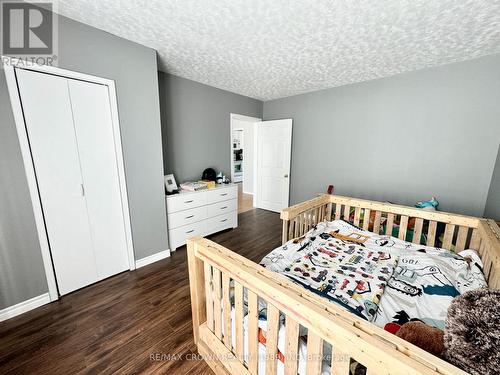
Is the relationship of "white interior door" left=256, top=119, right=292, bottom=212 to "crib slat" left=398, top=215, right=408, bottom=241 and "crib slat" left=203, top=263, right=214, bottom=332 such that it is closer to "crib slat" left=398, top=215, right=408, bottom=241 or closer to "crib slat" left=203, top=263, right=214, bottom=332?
"crib slat" left=398, top=215, right=408, bottom=241

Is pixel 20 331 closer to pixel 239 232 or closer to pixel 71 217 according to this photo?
pixel 71 217

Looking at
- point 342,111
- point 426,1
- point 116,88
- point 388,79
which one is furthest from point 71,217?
point 388,79

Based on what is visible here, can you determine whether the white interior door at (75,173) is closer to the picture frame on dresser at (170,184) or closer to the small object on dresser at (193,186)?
the picture frame on dresser at (170,184)

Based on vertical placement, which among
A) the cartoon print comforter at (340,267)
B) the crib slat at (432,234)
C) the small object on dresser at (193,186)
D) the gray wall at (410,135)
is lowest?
the cartoon print comforter at (340,267)

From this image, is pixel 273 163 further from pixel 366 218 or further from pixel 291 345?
pixel 291 345

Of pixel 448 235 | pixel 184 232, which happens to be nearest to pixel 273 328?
pixel 448 235

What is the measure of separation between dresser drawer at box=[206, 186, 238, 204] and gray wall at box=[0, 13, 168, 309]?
30.0 inches

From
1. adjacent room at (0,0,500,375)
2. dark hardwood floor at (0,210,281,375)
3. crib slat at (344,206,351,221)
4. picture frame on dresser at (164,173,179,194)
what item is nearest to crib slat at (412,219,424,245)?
adjacent room at (0,0,500,375)

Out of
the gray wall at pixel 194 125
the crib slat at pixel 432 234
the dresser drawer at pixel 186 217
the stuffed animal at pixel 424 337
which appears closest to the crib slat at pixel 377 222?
the crib slat at pixel 432 234

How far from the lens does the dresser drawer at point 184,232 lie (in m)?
2.64

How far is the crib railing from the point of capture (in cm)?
58

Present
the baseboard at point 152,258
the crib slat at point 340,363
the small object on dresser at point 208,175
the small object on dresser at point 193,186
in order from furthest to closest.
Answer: the small object on dresser at point 208,175, the small object on dresser at point 193,186, the baseboard at point 152,258, the crib slat at point 340,363

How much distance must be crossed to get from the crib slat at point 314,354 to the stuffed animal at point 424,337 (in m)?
0.37

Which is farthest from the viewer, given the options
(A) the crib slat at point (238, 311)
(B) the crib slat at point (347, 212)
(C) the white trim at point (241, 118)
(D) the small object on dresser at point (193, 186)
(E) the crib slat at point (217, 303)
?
(C) the white trim at point (241, 118)
